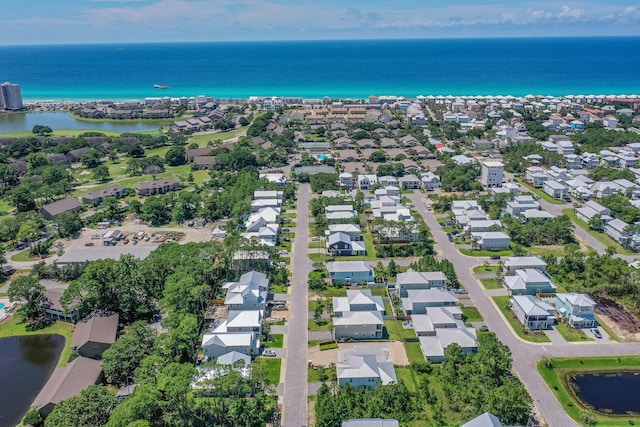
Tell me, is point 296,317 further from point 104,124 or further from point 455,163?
point 104,124

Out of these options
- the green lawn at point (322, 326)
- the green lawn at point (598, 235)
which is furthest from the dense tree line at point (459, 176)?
the green lawn at point (322, 326)

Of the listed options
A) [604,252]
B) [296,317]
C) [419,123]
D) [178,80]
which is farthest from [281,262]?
[178,80]

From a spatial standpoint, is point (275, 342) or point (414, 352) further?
point (275, 342)

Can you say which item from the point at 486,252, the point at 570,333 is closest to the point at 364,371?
the point at 570,333

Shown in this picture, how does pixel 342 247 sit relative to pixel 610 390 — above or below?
above

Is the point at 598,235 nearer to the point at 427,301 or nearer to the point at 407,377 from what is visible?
the point at 427,301

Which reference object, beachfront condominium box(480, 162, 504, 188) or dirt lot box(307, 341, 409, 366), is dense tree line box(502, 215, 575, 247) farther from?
dirt lot box(307, 341, 409, 366)

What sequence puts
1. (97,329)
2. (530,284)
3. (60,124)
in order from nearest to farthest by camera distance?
(97,329)
(530,284)
(60,124)
